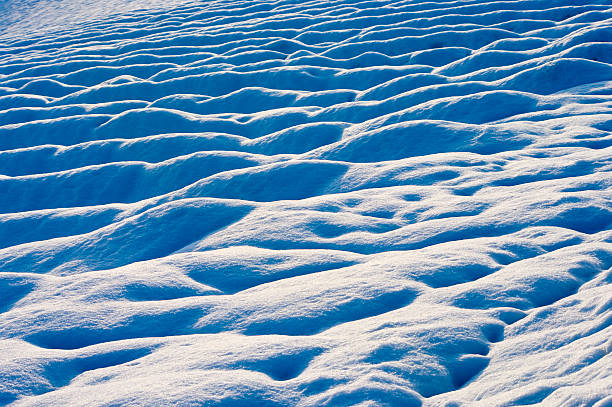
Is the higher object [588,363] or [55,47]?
[55,47]

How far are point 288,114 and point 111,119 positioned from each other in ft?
3.21

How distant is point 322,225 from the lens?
2047mm

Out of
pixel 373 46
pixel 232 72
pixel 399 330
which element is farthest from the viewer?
pixel 373 46

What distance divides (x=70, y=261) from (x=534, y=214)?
4.80 ft

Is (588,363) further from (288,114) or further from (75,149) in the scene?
(75,149)

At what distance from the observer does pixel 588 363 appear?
3.91 feet

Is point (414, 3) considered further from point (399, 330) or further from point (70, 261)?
point (399, 330)

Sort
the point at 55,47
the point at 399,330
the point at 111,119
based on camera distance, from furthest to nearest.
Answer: the point at 55,47
the point at 111,119
the point at 399,330

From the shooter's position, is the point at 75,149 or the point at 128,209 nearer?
the point at 128,209

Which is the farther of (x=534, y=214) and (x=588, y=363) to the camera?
(x=534, y=214)

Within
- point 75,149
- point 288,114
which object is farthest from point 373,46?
point 75,149

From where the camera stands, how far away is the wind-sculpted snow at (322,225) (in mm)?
1345

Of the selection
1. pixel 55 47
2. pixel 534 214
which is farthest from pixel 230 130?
pixel 55 47

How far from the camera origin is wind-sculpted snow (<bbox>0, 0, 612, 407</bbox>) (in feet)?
A: 4.41
